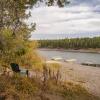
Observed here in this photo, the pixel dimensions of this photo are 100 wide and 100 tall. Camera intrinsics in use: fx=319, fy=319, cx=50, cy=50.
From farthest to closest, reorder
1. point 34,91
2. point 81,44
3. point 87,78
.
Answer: point 81,44 → point 87,78 → point 34,91

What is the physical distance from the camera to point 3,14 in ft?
47.1

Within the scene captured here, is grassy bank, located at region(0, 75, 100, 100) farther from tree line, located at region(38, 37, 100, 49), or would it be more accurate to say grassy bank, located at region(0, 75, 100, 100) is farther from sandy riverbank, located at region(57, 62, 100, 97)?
tree line, located at region(38, 37, 100, 49)

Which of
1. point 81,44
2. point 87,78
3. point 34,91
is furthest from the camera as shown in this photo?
point 81,44

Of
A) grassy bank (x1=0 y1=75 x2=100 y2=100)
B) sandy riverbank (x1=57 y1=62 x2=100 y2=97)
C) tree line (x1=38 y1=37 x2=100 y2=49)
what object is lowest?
tree line (x1=38 y1=37 x2=100 y2=49)

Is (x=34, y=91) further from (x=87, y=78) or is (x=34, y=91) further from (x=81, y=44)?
(x=81, y=44)

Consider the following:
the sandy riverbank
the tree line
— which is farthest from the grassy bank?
the tree line

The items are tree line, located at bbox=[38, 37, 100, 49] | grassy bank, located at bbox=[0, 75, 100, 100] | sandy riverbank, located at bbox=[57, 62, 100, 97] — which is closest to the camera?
grassy bank, located at bbox=[0, 75, 100, 100]

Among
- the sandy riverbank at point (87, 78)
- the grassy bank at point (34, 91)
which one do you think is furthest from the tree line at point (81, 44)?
the grassy bank at point (34, 91)

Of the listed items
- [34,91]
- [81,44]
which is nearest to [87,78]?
[34,91]

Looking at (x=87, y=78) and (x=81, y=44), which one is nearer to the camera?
(x=87, y=78)

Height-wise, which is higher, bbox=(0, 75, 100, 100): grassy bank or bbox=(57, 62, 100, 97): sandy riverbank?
bbox=(0, 75, 100, 100): grassy bank

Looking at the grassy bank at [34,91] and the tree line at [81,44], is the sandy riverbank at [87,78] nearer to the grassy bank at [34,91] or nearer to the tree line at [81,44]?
the grassy bank at [34,91]

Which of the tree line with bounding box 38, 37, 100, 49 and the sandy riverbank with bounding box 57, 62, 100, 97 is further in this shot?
the tree line with bounding box 38, 37, 100, 49

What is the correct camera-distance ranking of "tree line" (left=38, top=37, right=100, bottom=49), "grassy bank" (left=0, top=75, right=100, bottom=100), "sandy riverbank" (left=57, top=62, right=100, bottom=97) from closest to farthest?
"grassy bank" (left=0, top=75, right=100, bottom=100) < "sandy riverbank" (left=57, top=62, right=100, bottom=97) < "tree line" (left=38, top=37, right=100, bottom=49)
